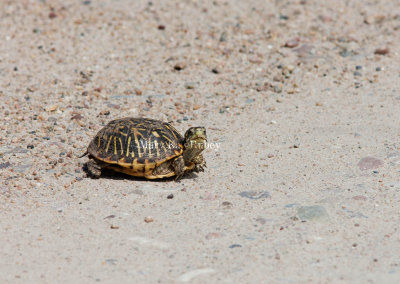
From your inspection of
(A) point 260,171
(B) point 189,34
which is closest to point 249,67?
(B) point 189,34

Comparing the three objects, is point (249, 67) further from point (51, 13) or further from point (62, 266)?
point (62, 266)

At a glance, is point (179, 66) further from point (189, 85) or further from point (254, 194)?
point (254, 194)

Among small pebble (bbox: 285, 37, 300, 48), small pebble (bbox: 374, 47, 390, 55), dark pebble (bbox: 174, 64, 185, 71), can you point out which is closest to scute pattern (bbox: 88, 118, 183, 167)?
dark pebble (bbox: 174, 64, 185, 71)

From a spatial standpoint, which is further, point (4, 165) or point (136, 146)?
point (4, 165)

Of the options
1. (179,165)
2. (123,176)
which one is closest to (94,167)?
(123,176)

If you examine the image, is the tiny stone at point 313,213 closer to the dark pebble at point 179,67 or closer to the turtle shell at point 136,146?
the turtle shell at point 136,146

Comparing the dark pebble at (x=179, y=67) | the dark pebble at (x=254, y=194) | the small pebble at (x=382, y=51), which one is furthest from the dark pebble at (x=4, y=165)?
the small pebble at (x=382, y=51)
